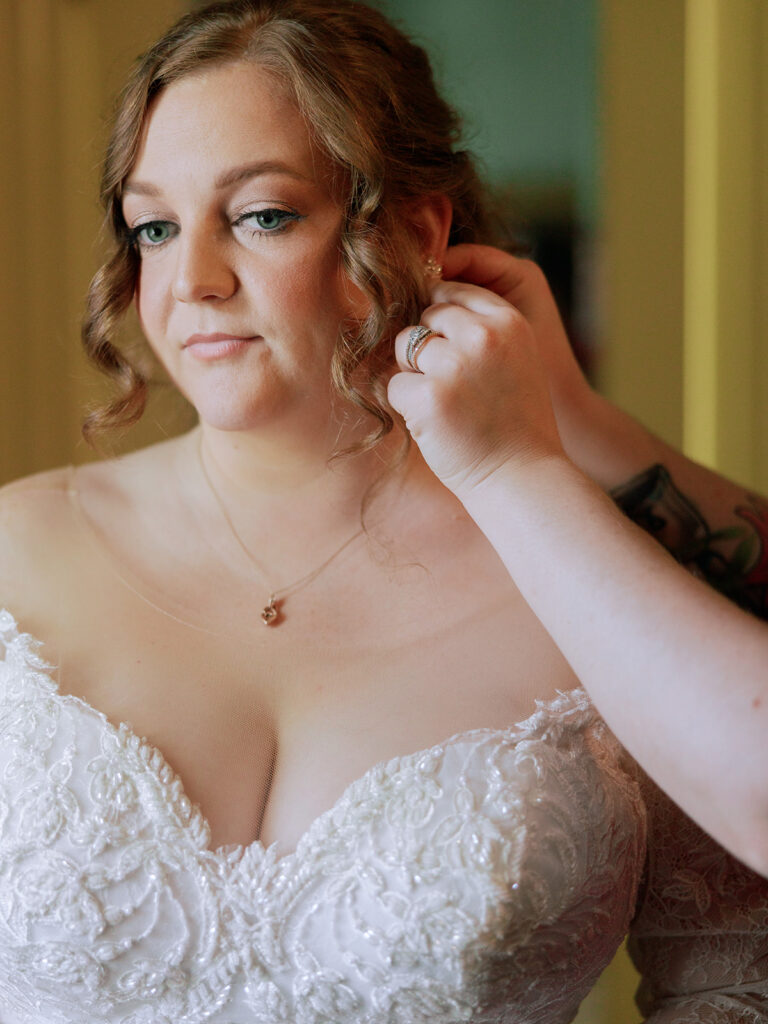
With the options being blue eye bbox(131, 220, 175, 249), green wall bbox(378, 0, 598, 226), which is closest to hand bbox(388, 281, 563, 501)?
blue eye bbox(131, 220, 175, 249)

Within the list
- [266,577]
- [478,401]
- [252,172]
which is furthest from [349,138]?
[266,577]

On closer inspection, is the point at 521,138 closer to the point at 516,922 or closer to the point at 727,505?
the point at 727,505

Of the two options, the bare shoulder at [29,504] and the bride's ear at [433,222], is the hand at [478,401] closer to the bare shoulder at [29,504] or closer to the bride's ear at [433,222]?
the bride's ear at [433,222]

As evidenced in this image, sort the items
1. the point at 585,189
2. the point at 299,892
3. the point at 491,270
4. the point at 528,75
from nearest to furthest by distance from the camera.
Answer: the point at 299,892
the point at 491,270
the point at 585,189
the point at 528,75

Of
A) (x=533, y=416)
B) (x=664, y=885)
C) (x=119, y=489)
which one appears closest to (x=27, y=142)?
(x=119, y=489)

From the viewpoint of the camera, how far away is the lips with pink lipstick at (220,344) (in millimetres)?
1127

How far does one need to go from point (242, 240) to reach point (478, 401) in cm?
32

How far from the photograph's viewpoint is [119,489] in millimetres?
1316

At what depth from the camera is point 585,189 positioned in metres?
2.88

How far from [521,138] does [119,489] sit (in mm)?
2137

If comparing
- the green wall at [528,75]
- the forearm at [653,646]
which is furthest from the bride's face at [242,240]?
the green wall at [528,75]

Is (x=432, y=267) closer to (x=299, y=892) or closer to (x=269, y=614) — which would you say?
(x=269, y=614)

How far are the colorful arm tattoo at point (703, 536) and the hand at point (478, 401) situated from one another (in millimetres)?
389

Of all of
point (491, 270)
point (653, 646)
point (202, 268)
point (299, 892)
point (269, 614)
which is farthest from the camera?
point (491, 270)
